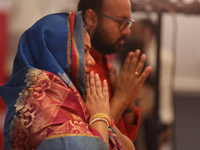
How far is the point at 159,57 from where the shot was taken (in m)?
1.07

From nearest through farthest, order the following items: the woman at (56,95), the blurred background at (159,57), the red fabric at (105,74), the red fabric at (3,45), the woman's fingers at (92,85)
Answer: the woman at (56,95) < the woman's fingers at (92,85) < the red fabric at (105,74) < the blurred background at (159,57) < the red fabric at (3,45)

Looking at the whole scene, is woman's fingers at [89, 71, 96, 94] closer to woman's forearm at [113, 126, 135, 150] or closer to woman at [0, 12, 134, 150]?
woman at [0, 12, 134, 150]

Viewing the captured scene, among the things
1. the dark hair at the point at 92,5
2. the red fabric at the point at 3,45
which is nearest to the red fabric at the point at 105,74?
the dark hair at the point at 92,5

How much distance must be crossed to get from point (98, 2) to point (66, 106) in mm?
350

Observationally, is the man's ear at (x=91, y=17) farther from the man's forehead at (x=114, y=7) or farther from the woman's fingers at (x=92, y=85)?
the woman's fingers at (x=92, y=85)

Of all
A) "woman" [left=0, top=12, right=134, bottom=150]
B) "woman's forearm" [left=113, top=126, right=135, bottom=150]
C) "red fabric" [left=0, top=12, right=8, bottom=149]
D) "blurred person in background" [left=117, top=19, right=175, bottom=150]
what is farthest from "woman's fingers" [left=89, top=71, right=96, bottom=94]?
"red fabric" [left=0, top=12, right=8, bottom=149]

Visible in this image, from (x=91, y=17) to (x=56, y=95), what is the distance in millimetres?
295

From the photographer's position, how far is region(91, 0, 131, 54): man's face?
29.6 inches

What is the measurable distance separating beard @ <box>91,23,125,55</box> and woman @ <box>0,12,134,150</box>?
0.09 m

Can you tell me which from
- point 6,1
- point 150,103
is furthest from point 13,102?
point 6,1

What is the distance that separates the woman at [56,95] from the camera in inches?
21.6

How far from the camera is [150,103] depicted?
1.38 metres

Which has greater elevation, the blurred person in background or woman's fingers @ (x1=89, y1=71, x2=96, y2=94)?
woman's fingers @ (x1=89, y1=71, x2=96, y2=94)

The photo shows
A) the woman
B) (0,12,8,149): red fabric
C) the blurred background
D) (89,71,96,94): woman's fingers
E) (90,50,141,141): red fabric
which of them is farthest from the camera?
(0,12,8,149): red fabric
